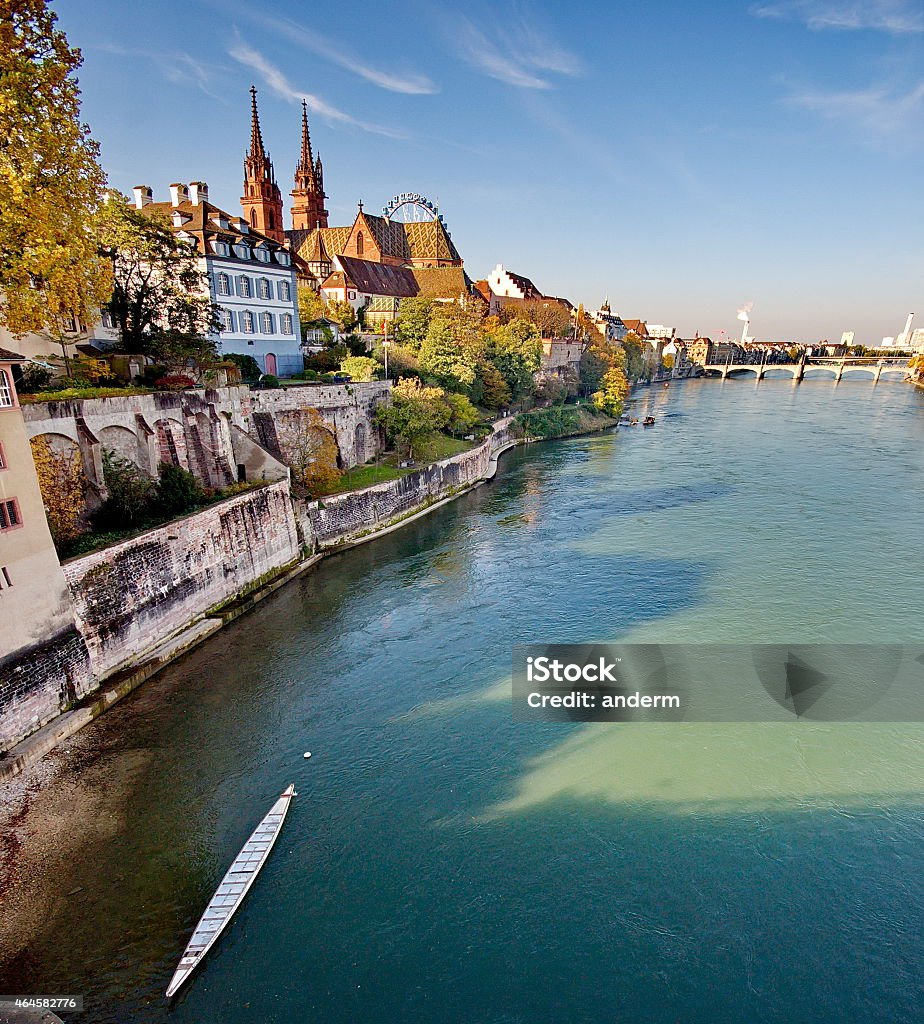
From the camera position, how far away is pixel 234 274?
32.7 metres

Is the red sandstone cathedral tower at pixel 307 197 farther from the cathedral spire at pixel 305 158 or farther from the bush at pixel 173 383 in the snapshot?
the bush at pixel 173 383

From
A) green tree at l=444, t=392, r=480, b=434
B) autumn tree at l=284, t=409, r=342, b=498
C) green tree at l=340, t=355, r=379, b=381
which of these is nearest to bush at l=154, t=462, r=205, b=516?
autumn tree at l=284, t=409, r=342, b=498

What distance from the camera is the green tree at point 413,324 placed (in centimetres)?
4950

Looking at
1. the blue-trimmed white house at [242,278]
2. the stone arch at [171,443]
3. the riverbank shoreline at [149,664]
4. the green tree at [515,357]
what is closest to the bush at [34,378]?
the stone arch at [171,443]

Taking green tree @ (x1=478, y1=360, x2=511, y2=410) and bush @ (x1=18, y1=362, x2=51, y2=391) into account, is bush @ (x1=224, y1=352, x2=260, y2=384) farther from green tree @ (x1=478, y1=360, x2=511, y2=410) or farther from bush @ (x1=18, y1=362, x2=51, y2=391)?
green tree @ (x1=478, y1=360, x2=511, y2=410)

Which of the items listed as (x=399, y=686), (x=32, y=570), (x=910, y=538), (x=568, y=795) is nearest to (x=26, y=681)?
(x=32, y=570)

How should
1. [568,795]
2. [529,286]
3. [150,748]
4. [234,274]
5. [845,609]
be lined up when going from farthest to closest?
[529,286] → [234,274] → [845,609] → [150,748] → [568,795]

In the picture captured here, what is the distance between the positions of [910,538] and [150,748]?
35877 millimetres

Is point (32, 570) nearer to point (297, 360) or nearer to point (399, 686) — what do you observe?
point (399, 686)

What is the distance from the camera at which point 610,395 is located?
243 feet

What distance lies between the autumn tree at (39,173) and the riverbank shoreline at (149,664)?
10399 mm

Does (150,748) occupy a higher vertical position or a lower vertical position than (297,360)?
lower

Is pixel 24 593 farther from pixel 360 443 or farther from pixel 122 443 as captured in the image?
pixel 360 443

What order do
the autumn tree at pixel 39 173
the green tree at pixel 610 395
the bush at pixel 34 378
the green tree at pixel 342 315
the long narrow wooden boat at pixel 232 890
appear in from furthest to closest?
the green tree at pixel 610 395, the green tree at pixel 342 315, the bush at pixel 34 378, the autumn tree at pixel 39 173, the long narrow wooden boat at pixel 232 890
